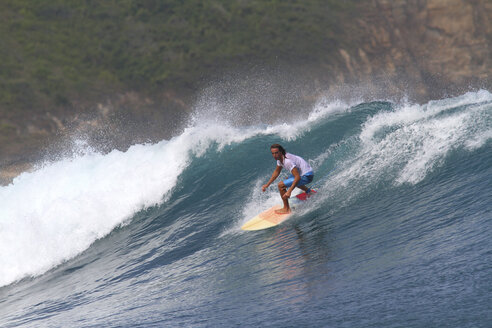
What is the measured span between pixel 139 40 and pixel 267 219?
32360mm

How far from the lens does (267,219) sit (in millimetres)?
9500

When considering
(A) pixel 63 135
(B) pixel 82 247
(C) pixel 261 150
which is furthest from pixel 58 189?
(A) pixel 63 135

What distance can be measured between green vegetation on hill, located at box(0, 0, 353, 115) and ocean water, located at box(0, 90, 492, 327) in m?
21.9

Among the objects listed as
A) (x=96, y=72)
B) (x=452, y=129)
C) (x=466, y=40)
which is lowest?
(x=452, y=129)

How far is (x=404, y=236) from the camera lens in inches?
265

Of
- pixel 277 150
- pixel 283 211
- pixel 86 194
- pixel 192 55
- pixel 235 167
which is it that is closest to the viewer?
pixel 277 150

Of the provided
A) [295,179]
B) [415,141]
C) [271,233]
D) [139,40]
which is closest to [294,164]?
[295,179]

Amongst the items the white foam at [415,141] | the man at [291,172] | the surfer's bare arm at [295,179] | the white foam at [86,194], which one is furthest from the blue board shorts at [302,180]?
the white foam at [86,194]

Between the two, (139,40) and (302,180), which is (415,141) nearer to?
(302,180)

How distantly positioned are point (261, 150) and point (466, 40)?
85.0 ft

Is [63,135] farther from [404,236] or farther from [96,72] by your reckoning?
[404,236]

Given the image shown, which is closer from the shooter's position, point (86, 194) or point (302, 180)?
point (302, 180)

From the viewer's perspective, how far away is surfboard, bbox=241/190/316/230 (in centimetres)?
929

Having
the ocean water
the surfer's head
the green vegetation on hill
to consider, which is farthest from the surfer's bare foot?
the green vegetation on hill
